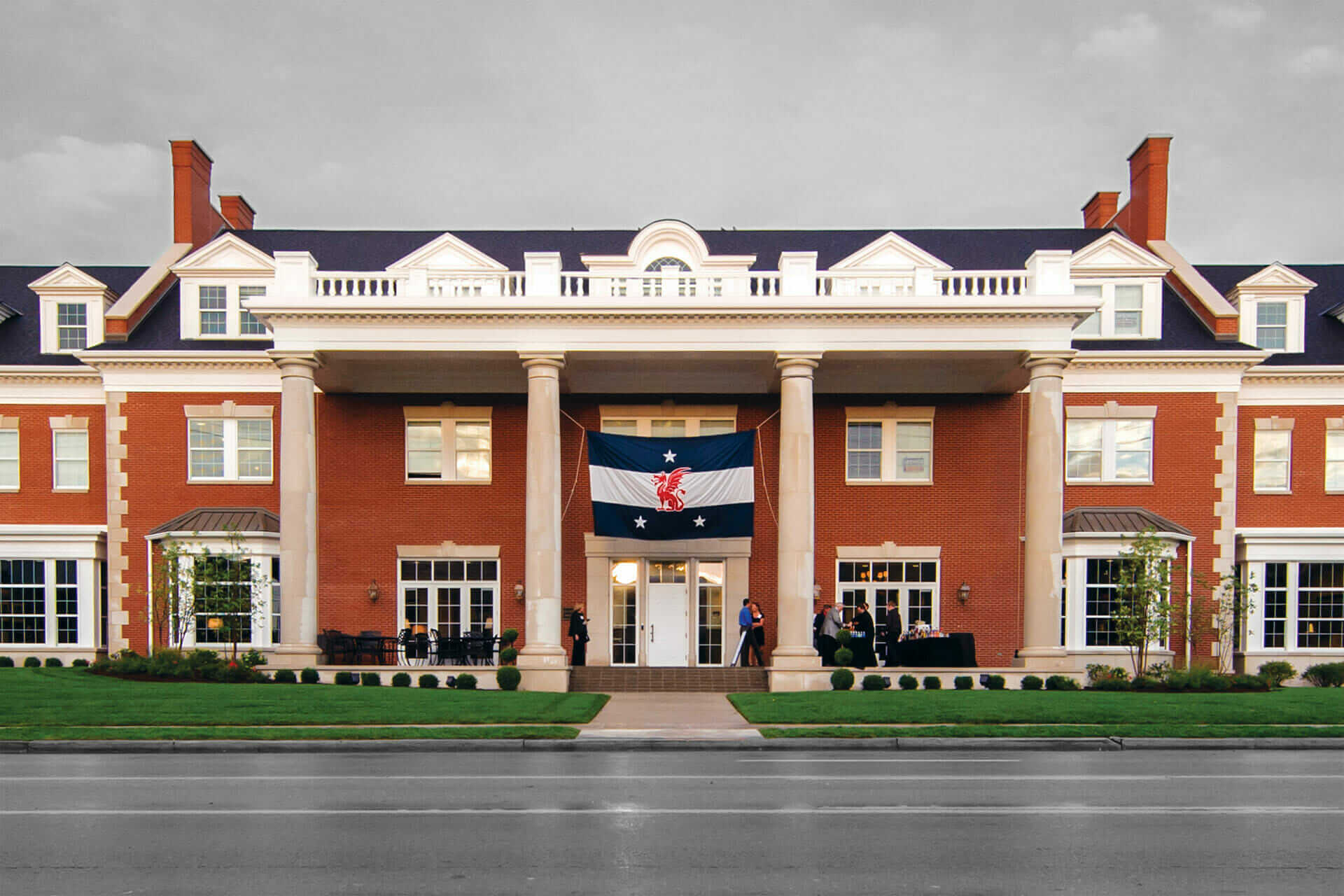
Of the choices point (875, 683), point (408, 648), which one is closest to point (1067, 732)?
point (875, 683)

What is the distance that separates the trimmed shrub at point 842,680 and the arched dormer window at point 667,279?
9.74 m

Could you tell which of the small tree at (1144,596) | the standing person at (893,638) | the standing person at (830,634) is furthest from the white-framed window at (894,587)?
the small tree at (1144,596)

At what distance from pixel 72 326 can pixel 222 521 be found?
834 centimetres

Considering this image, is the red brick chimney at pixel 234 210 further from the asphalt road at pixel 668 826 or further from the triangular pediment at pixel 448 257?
the asphalt road at pixel 668 826

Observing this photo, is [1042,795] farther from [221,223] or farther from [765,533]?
[221,223]

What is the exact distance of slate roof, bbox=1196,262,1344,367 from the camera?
31.6 meters

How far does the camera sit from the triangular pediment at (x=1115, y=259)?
31.4 meters

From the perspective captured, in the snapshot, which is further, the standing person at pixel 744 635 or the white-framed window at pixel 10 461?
the white-framed window at pixel 10 461

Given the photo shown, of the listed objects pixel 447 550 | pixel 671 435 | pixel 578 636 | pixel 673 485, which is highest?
pixel 671 435

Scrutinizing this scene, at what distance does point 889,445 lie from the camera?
30.5 m

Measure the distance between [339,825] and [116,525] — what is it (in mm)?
23711

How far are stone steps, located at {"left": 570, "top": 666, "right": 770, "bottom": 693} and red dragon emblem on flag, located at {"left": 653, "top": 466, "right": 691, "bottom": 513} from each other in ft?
14.5

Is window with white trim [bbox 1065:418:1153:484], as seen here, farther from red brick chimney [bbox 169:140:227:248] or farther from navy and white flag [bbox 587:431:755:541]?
red brick chimney [bbox 169:140:227:248]

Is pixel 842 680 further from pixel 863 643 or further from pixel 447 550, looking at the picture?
pixel 447 550
